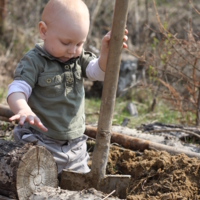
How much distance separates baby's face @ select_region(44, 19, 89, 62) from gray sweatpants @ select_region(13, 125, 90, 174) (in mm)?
672

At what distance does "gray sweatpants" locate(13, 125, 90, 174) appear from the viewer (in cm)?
280

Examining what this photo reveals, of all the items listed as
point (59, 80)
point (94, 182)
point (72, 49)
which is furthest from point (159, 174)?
point (72, 49)

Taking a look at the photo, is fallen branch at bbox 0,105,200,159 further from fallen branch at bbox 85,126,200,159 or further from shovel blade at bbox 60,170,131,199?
shovel blade at bbox 60,170,131,199

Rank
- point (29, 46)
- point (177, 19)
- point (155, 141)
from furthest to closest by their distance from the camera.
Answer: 1. point (177, 19)
2. point (29, 46)
3. point (155, 141)

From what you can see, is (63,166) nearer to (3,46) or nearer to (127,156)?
(127,156)

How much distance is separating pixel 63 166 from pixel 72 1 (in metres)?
1.33

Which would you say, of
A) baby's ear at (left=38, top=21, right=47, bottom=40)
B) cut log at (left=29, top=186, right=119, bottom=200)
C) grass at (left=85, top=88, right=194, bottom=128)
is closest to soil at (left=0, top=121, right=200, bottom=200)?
cut log at (left=29, top=186, right=119, bottom=200)

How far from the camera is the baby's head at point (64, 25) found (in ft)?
8.30

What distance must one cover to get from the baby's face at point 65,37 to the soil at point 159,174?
1.15 metres

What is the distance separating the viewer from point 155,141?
146 inches

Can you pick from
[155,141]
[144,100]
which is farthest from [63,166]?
[144,100]

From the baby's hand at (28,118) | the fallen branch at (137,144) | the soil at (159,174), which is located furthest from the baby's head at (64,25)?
the fallen branch at (137,144)

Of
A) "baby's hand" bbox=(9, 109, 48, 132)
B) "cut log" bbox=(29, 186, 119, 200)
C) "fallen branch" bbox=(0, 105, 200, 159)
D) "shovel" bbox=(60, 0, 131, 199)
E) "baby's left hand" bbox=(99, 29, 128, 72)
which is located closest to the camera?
"baby's hand" bbox=(9, 109, 48, 132)

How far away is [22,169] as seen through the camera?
228 centimetres
